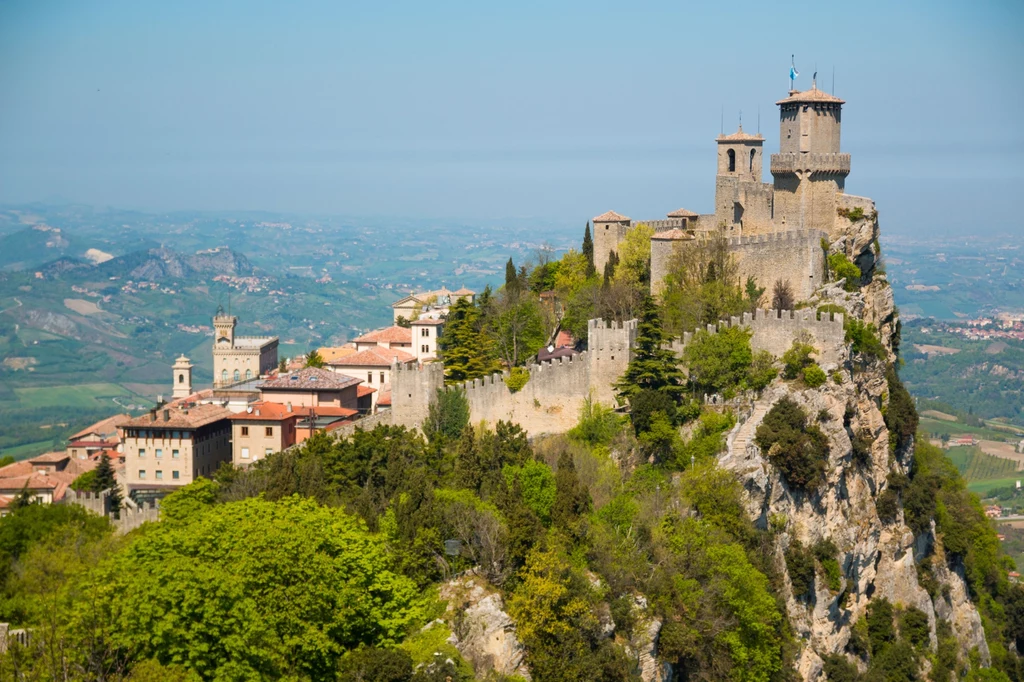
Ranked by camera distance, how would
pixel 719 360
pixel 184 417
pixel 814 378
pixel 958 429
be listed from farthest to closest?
pixel 958 429 → pixel 184 417 → pixel 719 360 → pixel 814 378

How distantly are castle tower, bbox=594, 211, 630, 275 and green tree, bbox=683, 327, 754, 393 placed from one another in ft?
44.0

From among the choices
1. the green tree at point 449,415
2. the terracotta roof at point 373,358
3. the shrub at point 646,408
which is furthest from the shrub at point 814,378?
the terracotta roof at point 373,358

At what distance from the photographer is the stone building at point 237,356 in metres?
84.1

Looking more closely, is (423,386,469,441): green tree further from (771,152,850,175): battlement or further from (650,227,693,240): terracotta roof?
(771,152,850,175): battlement

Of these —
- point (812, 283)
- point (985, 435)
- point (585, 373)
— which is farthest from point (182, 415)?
point (985, 435)

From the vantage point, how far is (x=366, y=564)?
3769 centimetres

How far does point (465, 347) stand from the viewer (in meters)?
56.8

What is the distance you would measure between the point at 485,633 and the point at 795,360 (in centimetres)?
1738

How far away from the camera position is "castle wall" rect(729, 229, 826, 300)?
5456 centimetres

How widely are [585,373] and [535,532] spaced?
11250 mm

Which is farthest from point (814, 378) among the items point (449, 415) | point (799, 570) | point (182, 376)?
point (182, 376)

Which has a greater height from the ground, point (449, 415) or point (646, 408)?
point (646, 408)

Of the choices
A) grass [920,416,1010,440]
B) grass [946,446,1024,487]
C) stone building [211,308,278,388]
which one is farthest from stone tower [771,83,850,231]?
grass [920,416,1010,440]

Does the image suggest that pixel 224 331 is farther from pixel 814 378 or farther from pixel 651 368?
pixel 814 378
